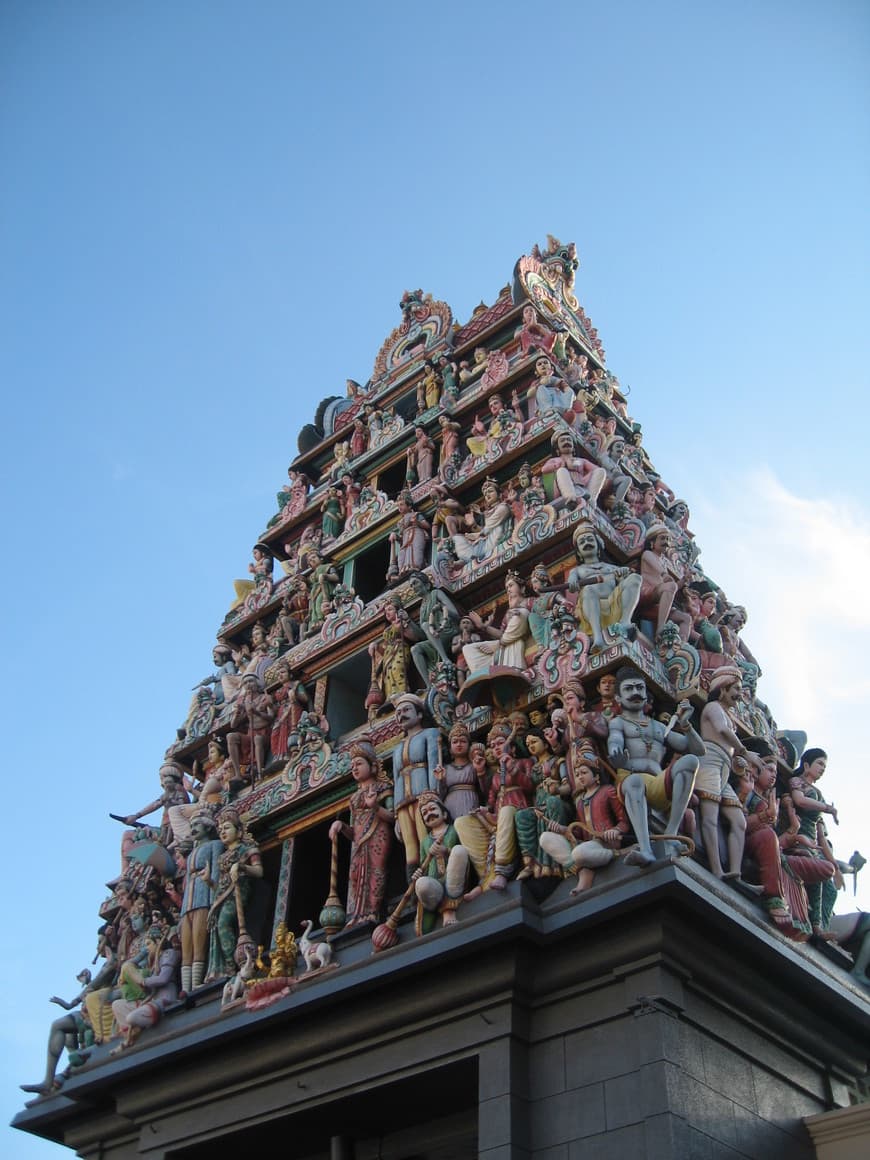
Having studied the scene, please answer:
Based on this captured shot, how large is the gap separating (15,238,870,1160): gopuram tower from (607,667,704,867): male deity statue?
1.3 inches

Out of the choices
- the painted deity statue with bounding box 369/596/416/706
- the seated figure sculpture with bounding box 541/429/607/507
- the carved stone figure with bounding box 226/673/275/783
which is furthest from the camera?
the carved stone figure with bounding box 226/673/275/783

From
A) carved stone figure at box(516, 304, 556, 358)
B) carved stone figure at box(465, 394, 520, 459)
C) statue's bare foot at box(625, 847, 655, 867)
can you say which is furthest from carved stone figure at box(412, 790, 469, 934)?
carved stone figure at box(516, 304, 556, 358)

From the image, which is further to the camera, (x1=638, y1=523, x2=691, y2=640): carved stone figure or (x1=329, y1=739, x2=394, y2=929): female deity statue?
(x1=638, y1=523, x2=691, y2=640): carved stone figure

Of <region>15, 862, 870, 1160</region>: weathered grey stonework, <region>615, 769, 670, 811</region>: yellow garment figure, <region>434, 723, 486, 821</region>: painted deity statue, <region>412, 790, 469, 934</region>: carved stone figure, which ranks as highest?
<region>434, 723, 486, 821</region>: painted deity statue

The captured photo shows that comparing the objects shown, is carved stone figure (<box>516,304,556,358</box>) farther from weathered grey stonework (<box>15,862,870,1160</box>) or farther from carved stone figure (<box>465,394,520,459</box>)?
weathered grey stonework (<box>15,862,870,1160</box>)

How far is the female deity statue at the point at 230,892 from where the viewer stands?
17484 mm

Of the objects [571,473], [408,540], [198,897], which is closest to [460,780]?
[198,897]

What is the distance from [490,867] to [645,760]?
Result: 2151mm

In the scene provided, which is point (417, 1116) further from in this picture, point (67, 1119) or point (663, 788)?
point (67, 1119)

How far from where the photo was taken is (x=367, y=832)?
54.5 feet

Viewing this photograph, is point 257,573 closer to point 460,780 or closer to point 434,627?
point 434,627

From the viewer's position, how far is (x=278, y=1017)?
14977mm

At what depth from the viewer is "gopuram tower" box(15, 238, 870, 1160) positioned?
1279 centimetres

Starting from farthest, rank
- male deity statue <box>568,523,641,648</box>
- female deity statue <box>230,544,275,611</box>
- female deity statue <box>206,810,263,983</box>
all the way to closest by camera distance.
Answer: female deity statue <box>230,544,275,611</box>
female deity statue <box>206,810,263,983</box>
male deity statue <box>568,523,641,648</box>
